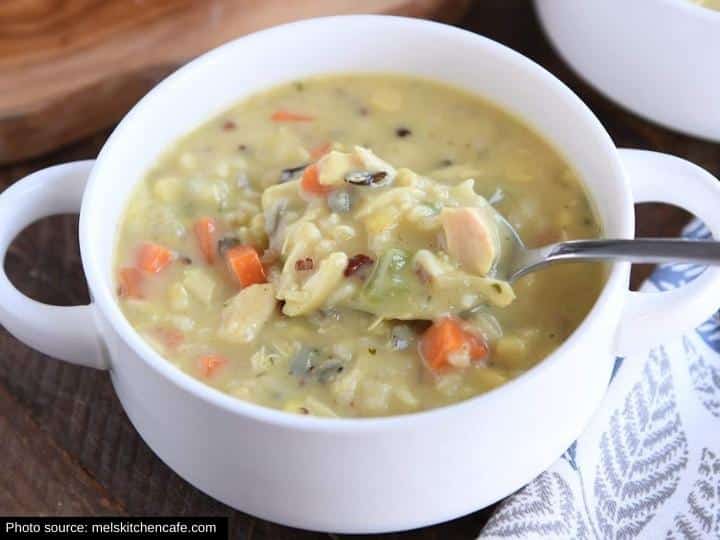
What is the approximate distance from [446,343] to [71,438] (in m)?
0.80

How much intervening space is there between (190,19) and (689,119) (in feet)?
3.97

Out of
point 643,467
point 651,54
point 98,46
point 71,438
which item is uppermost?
point 651,54

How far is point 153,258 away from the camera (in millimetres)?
2098

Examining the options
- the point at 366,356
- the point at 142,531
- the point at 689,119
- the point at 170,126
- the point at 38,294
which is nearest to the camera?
the point at 366,356

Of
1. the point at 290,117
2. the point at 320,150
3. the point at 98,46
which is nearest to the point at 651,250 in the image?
the point at 320,150

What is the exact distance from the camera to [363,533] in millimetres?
1940

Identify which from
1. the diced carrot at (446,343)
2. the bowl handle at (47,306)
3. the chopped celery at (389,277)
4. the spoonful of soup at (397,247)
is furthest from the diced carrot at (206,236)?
the diced carrot at (446,343)

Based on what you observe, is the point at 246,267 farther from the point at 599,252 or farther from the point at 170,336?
the point at 599,252

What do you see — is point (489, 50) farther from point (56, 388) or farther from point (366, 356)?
point (56, 388)

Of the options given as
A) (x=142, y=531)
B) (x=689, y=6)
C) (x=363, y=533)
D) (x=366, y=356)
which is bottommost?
(x=142, y=531)

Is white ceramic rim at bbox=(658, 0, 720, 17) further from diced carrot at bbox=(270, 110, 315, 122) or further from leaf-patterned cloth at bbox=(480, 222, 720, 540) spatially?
diced carrot at bbox=(270, 110, 315, 122)

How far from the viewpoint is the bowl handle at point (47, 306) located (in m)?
1.97

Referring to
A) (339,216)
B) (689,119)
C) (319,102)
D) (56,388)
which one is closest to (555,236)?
(339,216)

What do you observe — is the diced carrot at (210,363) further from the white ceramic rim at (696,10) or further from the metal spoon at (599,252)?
the white ceramic rim at (696,10)
